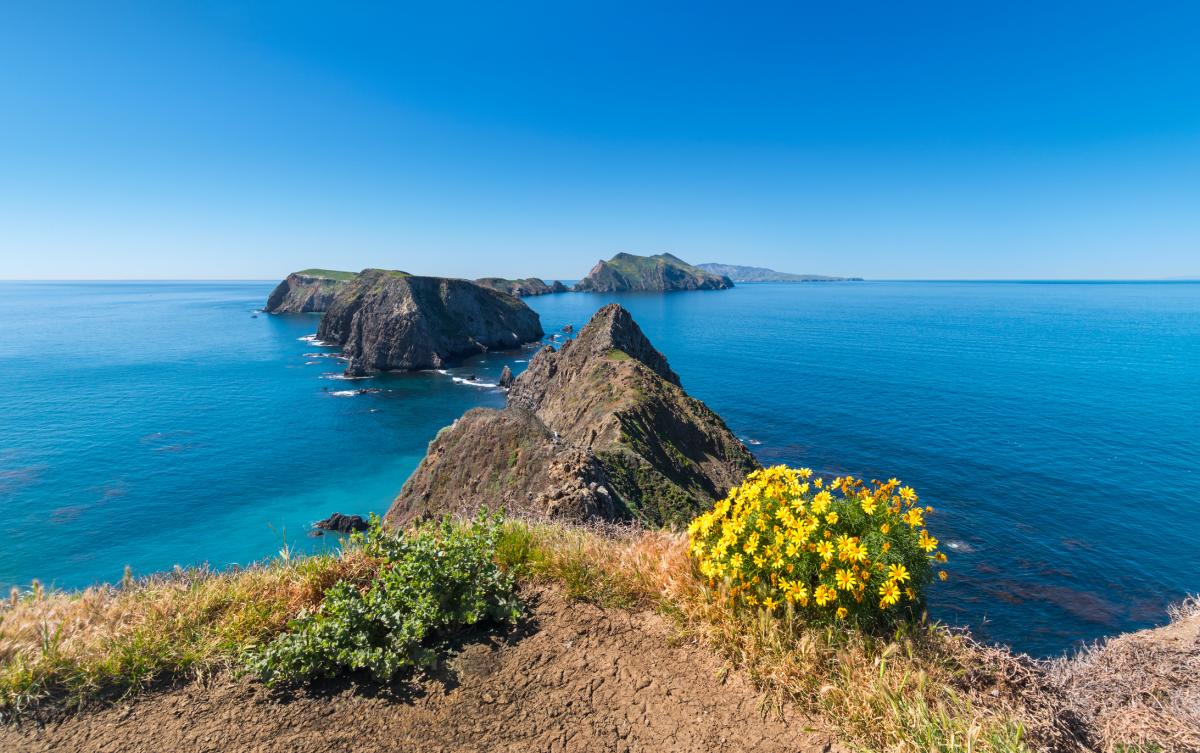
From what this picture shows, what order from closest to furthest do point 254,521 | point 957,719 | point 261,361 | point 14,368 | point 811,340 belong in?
point 957,719 → point 254,521 → point 14,368 → point 261,361 → point 811,340

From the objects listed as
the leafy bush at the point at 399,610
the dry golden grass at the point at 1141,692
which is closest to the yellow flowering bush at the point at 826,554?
the dry golden grass at the point at 1141,692

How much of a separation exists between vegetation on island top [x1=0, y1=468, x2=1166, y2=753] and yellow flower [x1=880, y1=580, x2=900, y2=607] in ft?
0.09

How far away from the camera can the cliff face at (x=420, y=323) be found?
9769cm

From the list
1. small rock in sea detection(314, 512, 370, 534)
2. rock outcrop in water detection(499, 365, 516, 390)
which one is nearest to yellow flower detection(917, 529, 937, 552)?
small rock in sea detection(314, 512, 370, 534)

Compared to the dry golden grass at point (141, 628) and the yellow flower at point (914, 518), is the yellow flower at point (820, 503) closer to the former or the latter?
the yellow flower at point (914, 518)

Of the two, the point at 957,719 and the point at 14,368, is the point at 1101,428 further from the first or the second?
the point at 14,368

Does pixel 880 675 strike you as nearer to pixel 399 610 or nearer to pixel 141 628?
pixel 399 610

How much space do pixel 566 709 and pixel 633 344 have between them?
56.1m

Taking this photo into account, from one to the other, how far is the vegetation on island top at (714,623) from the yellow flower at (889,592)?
0.03 metres

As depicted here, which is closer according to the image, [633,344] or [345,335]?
[633,344]

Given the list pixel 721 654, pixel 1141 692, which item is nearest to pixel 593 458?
pixel 721 654

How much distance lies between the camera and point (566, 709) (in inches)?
211

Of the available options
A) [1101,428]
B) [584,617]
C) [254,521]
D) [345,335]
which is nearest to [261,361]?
[345,335]

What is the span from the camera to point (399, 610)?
6102 millimetres
